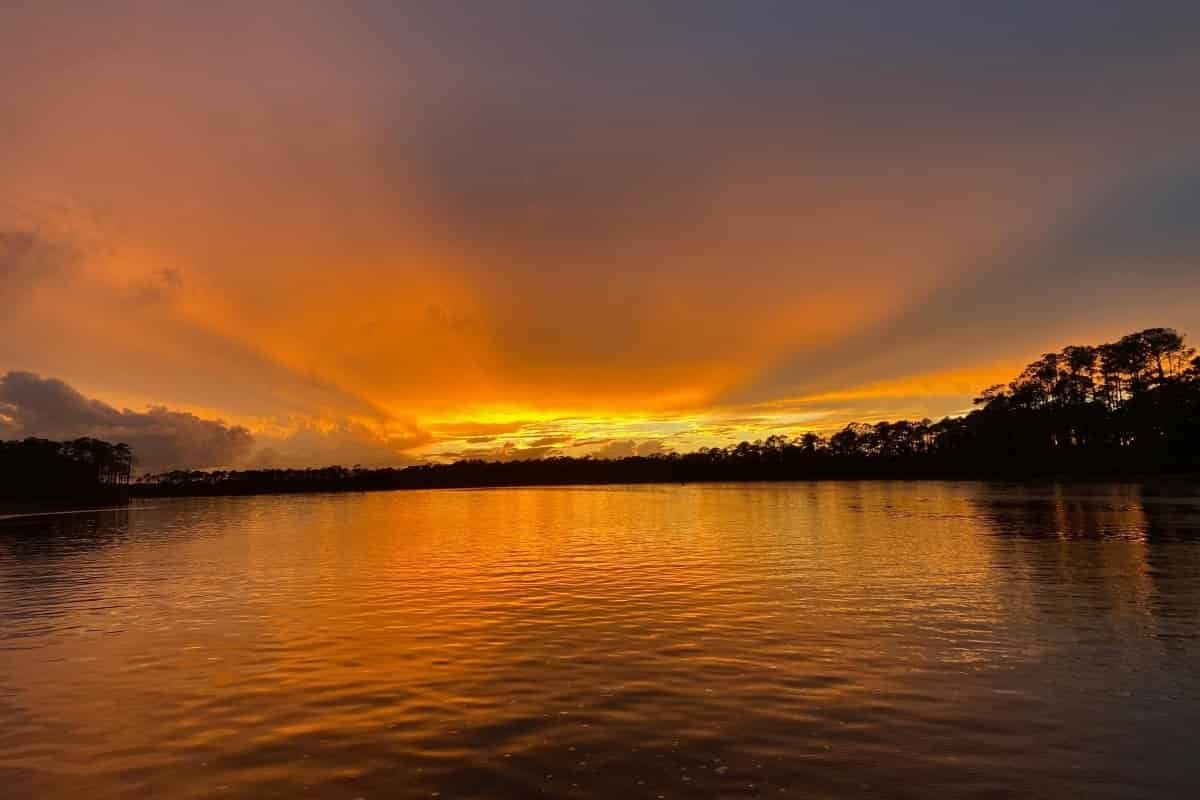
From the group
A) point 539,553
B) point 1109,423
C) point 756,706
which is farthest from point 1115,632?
point 1109,423

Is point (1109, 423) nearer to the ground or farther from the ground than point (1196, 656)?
farther from the ground

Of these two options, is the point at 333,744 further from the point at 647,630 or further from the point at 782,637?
the point at 782,637

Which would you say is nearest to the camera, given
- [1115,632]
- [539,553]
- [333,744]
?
[333,744]

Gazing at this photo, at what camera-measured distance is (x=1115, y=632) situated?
2239 centimetres

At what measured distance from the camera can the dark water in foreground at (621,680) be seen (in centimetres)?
1273

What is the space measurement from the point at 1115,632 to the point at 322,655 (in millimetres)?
26484

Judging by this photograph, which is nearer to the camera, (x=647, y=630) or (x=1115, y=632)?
(x=1115, y=632)

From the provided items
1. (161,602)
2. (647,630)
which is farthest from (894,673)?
(161,602)

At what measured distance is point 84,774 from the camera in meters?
13.5

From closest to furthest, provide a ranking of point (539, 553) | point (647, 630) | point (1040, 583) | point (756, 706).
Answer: point (756, 706)
point (647, 630)
point (1040, 583)
point (539, 553)

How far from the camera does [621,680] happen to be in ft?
60.9

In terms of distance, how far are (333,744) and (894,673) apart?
1450 cm

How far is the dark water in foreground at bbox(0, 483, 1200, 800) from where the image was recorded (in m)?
12.7

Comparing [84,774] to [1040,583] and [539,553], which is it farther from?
[539,553]
